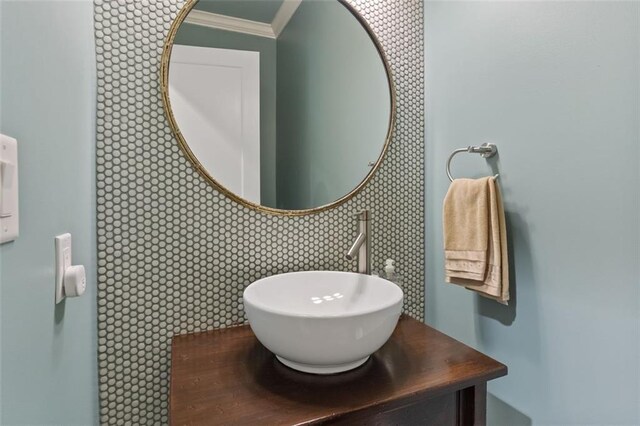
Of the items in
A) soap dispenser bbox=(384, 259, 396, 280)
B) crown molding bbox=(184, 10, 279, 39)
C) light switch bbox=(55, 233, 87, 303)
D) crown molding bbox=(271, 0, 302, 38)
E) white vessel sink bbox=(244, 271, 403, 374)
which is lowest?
white vessel sink bbox=(244, 271, 403, 374)

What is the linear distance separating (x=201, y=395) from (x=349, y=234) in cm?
69

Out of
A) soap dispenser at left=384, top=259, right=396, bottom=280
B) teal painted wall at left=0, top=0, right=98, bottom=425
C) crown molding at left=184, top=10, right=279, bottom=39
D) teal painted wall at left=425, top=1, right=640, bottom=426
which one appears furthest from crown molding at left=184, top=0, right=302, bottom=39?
soap dispenser at left=384, top=259, right=396, bottom=280

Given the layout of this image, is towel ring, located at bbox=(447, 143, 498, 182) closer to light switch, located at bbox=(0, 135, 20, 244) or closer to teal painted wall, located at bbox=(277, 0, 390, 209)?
teal painted wall, located at bbox=(277, 0, 390, 209)

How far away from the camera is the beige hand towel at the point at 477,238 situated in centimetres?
101

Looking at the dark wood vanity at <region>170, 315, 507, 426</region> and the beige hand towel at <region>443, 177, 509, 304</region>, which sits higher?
the beige hand towel at <region>443, 177, 509, 304</region>

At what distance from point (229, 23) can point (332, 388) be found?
108 cm

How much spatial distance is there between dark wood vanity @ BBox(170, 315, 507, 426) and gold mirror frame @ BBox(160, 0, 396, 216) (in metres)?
0.42

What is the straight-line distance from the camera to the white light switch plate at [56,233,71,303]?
61 centimetres

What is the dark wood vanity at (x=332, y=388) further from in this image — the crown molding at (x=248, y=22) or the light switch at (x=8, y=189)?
the crown molding at (x=248, y=22)

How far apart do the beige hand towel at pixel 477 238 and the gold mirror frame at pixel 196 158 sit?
31 centimetres

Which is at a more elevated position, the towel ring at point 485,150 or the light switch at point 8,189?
the towel ring at point 485,150

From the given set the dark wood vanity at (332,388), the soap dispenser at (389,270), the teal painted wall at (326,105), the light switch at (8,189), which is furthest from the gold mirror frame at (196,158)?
the light switch at (8,189)

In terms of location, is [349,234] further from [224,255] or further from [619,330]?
[619,330]

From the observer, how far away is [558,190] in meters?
0.91
